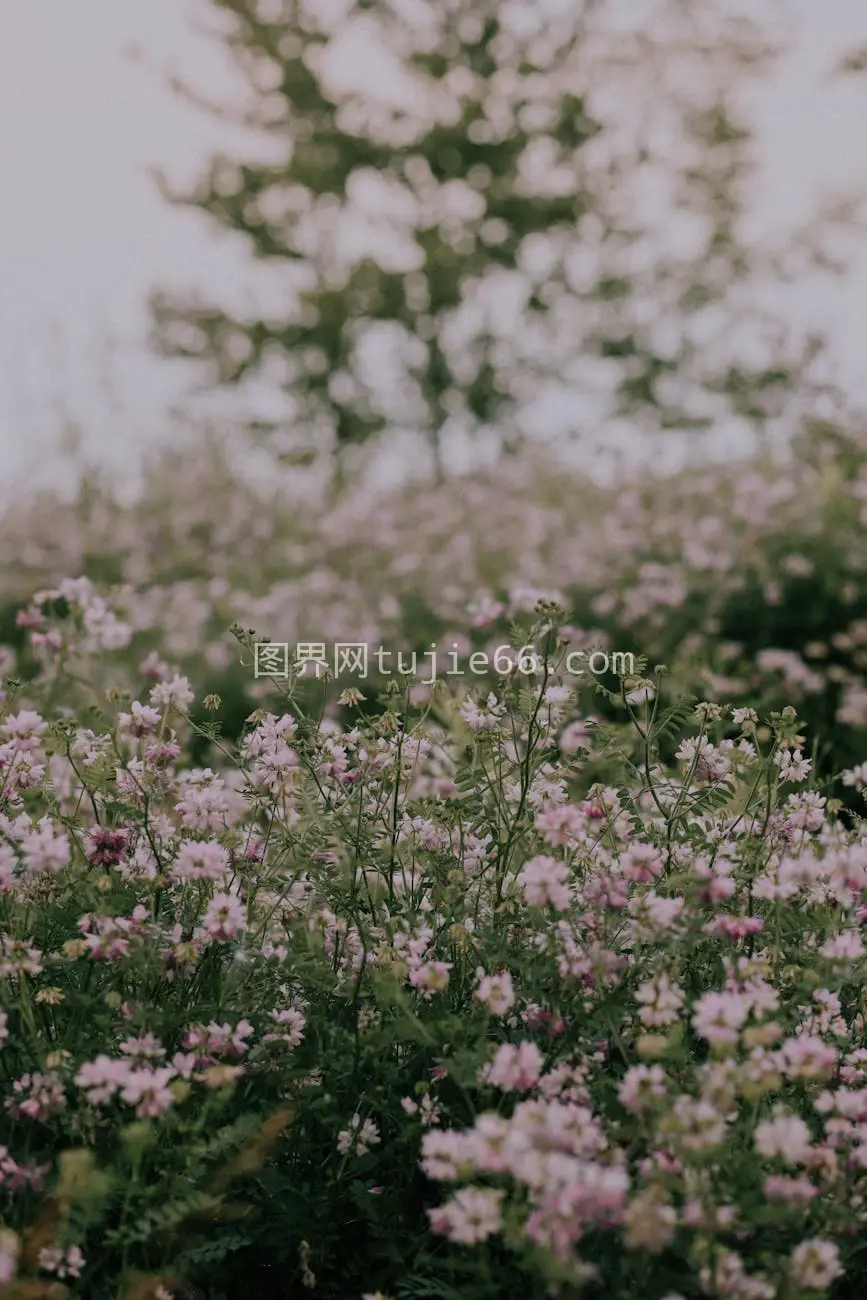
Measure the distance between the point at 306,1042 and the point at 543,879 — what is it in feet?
1.86

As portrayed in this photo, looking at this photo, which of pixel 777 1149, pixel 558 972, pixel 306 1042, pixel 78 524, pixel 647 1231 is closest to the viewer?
pixel 647 1231

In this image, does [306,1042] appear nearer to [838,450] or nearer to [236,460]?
[838,450]

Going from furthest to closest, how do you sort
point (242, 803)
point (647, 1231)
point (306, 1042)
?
1. point (242, 803)
2. point (306, 1042)
3. point (647, 1231)

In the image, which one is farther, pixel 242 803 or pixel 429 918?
pixel 242 803

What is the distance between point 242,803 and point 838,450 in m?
5.41

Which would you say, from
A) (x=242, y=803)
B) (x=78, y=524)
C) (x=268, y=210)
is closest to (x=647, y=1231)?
(x=242, y=803)

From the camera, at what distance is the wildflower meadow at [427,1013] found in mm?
1608

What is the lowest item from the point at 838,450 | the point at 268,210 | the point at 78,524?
the point at 78,524

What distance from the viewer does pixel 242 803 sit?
9.27ft

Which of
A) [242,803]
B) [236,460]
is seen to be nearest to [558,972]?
[242,803]

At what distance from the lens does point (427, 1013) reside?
2078 mm

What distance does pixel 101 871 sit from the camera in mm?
2209

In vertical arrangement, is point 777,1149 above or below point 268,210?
below

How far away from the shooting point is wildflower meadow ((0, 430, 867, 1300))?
63.3 inches
